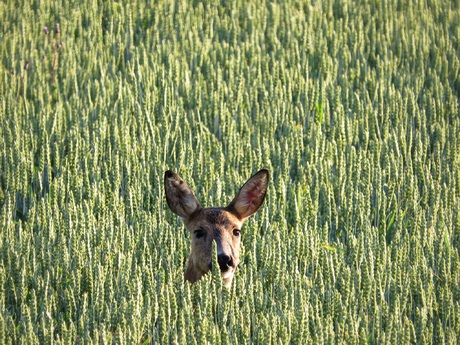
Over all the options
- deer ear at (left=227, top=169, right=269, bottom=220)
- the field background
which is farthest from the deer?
the field background

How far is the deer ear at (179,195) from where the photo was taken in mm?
6590

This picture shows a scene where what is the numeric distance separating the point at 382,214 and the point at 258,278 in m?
1.54

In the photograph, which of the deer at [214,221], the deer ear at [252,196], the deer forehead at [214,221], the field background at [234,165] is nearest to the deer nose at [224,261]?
the deer at [214,221]

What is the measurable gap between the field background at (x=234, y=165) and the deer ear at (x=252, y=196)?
0.69 feet

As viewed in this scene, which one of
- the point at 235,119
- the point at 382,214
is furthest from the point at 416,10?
the point at 382,214

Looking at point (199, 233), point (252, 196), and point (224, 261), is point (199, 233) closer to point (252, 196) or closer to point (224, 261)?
point (224, 261)

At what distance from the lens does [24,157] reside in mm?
7801

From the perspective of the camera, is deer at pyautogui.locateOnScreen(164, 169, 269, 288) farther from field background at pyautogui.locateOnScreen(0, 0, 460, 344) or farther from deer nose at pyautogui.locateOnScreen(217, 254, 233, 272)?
field background at pyautogui.locateOnScreen(0, 0, 460, 344)

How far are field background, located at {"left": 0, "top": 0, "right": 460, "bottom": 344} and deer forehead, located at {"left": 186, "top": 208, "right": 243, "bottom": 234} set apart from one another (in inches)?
7.8

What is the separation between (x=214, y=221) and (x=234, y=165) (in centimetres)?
173

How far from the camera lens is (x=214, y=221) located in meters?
6.39

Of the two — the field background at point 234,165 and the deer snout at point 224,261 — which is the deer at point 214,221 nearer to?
the deer snout at point 224,261

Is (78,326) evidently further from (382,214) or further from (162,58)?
(162,58)

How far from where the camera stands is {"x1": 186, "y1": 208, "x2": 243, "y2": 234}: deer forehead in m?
6.34
